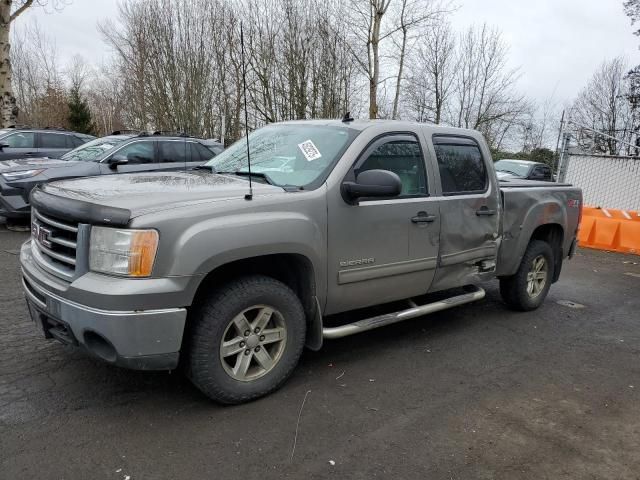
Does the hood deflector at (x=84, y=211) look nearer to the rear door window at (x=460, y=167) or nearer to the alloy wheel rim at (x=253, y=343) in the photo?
the alloy wheel rim at (x=253, y=343)

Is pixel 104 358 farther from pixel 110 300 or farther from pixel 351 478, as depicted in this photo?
pixel 351 478

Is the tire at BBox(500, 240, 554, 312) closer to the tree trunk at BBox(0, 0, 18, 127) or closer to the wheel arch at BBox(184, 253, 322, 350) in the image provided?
the wheel arch at BBox(184, 253, 322, 350)

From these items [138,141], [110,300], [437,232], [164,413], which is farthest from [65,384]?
[138,141]

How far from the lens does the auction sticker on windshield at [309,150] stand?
381 centimetres

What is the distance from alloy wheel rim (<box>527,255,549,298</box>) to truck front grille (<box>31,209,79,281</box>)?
4.52 metres

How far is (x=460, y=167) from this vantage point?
464 cm

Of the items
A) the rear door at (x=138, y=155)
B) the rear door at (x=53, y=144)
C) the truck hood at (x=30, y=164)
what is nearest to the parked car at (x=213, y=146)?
the rear door at (x=138, y=155)

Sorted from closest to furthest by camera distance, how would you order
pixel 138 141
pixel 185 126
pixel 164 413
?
pixel 164 413 < pixel 138 141 < pixel 185 126

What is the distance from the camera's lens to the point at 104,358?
111 inches

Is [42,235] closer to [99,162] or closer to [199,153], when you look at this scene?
[99,162]

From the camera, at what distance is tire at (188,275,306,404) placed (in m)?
3.02

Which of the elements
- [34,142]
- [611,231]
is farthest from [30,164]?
[611,231]

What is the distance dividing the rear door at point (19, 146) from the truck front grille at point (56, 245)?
32.7 feet

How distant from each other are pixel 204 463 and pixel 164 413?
61 cm
